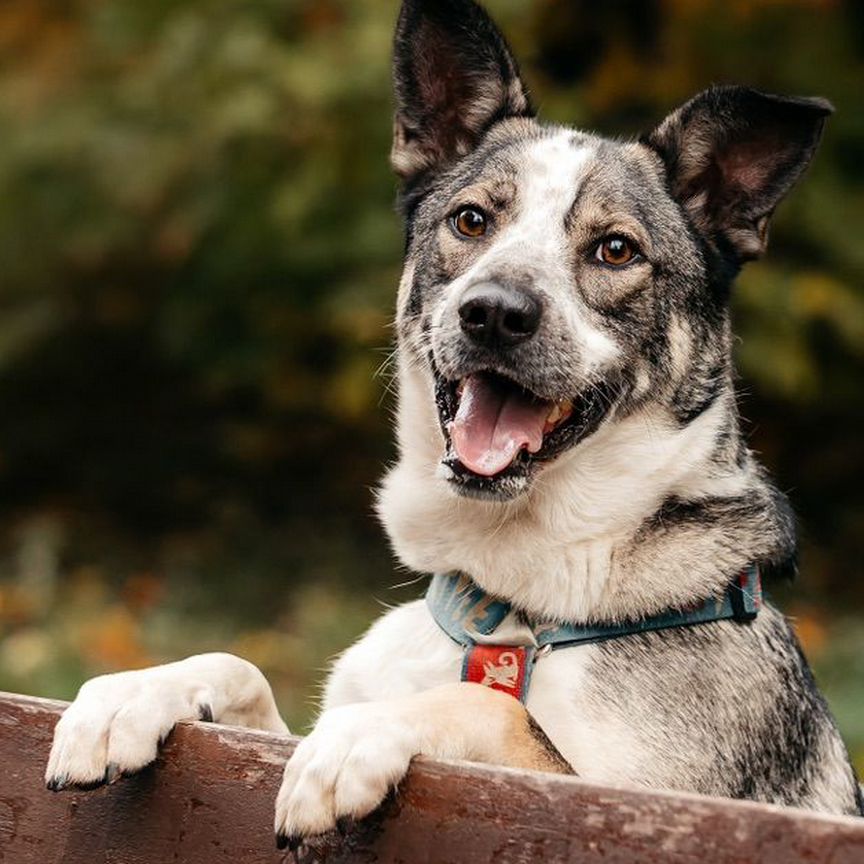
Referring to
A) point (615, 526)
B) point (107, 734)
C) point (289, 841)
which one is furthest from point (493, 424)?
point (289, 841)

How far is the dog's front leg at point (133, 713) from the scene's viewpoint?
2328mm

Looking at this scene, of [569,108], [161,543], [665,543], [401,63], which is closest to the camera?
[665,543]

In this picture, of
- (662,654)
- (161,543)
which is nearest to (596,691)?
(662,654)

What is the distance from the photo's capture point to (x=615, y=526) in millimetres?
3090

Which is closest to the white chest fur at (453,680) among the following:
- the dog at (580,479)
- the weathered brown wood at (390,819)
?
the dog at (580,479)

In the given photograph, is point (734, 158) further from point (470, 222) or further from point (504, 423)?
point (504, 423)

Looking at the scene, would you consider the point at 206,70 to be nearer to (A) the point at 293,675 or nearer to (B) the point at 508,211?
(A) the point at 293,675

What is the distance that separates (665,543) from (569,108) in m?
4.65

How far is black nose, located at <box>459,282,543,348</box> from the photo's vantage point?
9.94 feet

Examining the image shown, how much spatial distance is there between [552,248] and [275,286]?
4845 mm

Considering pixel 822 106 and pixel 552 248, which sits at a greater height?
pixel 822 106

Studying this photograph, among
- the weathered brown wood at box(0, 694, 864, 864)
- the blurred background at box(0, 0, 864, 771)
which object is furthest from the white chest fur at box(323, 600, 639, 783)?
the blurred background at box(0, 0, 864, 771)

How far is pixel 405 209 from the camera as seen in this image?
12.1 feet

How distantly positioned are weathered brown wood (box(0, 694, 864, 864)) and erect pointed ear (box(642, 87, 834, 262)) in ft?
5.90
